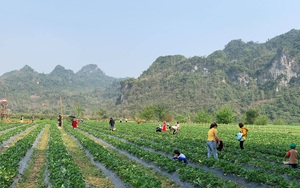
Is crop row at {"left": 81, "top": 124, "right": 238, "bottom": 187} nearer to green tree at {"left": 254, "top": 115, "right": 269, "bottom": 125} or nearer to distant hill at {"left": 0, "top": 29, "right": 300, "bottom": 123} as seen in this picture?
green tree at {"left": 254, "top": 115, "right": 269, "bottom": 125}

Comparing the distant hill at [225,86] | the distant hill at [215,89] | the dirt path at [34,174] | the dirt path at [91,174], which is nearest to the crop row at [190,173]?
the dirt path at [91,174]

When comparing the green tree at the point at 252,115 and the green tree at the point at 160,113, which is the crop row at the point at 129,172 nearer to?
the green tree at the point at 160,113

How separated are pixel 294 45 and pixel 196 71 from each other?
196ft

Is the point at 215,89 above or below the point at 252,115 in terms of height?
above

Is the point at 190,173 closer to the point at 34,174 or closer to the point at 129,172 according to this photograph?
the point at 129,172

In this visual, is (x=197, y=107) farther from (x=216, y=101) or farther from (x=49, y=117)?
(x=49, y=117)

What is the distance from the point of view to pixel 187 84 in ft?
523

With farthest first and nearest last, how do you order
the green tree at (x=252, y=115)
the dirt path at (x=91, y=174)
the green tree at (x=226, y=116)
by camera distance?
the green tree at (x=252, y=115) < the green tree at (x=226, y=116) < the dirt path at (x=91, y=174)

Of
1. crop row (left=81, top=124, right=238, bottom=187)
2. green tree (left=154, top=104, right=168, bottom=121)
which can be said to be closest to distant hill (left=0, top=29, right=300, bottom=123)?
green tree (left=154, top=104, right=168, bottom=121)

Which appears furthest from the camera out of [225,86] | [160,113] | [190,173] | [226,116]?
[225,86]

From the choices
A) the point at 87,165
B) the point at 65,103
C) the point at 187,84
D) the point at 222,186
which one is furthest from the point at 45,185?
the point at 65,103

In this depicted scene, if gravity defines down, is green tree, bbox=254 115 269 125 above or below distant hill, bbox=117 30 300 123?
below

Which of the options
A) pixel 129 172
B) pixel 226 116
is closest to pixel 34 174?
pixel 129 172

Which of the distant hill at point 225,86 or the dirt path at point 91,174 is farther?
the distant hill at point 225,86
